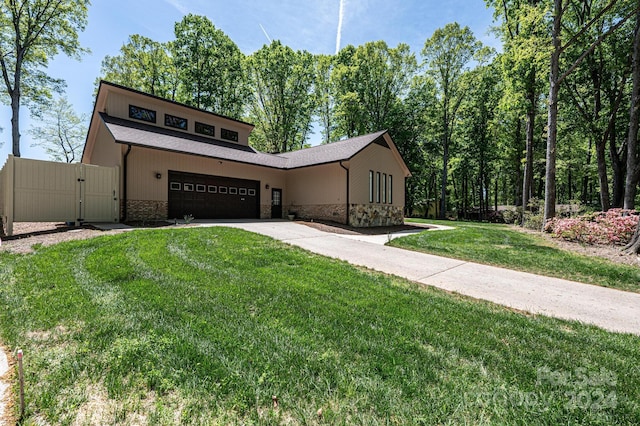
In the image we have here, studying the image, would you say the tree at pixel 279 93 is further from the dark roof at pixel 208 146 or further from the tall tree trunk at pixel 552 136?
the tall tree trunk at pixel 552 136

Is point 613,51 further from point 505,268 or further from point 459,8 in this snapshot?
point 505,268

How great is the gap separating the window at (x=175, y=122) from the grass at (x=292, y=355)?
1291 centimetres

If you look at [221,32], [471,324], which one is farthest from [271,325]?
[221,32]

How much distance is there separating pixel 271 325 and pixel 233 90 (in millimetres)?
28196

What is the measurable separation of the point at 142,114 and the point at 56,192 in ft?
22.5

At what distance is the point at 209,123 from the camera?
16875 mm

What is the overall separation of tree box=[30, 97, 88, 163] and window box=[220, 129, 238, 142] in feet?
63.7

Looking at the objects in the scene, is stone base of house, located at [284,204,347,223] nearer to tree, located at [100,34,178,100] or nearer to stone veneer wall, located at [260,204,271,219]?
stone veneer wall, located at [260,204,271,219]

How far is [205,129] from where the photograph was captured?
16.7m

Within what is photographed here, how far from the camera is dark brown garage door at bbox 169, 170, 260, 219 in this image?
13.0 metres

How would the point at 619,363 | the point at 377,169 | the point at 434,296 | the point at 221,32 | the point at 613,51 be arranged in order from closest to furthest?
the point at 619,363
the point at 434,296
the point at 613,51
the point at 377,169
the point at 221,32

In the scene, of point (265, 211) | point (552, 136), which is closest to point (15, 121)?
point (265, 211)

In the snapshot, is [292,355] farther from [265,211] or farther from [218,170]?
[265,211]

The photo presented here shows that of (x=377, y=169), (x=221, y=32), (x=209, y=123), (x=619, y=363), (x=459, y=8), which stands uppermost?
(x=221, y=32)
